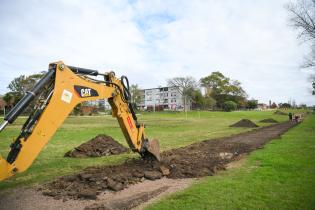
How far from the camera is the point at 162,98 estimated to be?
132 meters

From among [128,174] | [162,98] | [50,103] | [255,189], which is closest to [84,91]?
[50,103]

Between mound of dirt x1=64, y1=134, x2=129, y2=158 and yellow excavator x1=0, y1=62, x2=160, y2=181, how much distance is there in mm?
5053

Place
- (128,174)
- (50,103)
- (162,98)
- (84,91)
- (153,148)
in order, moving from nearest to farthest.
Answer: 1. (50,103)
2. (84,91)
3. (128,174)
4. (153,148)
5. (162,98)

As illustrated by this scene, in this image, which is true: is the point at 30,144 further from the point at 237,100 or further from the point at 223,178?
the point at 237,100

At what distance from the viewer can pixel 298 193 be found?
264 inches

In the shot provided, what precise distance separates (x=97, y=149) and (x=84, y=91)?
6631 mm

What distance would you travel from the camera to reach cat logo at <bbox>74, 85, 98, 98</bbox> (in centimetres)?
644

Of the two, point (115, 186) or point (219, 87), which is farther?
point (219, 87)

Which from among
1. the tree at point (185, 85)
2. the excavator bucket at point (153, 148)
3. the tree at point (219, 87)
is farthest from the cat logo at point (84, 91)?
the tree at point (219, 87)

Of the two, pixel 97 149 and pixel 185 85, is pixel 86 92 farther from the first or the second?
pixel 185 85

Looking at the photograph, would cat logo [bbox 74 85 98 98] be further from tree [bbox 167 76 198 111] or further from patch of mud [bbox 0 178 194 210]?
tree [bbox 167 76 198 111]

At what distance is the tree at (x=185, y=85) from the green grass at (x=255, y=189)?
81.0 meters

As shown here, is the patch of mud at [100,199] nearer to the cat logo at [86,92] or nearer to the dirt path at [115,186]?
the dirt path at [115,186]

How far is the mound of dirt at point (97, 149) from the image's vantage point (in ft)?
40.5
